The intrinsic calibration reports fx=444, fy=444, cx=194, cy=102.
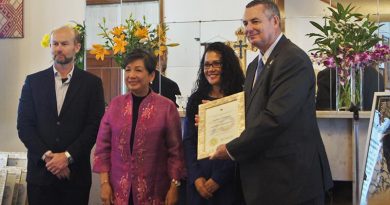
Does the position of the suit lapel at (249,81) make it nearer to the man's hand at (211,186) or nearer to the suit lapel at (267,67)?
the suit lapel at (267,67)

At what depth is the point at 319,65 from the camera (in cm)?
288

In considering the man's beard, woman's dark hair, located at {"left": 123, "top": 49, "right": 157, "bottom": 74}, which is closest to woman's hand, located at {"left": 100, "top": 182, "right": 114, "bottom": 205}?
woman's dark hair, located at {"left": 123, "top": 49, "right": 157, "bottom": 74}

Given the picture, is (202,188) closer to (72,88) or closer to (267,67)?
(267,67)

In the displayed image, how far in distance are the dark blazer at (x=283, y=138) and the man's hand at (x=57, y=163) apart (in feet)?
3.22

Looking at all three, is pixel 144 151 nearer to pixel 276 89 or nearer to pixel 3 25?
pixel 276 89

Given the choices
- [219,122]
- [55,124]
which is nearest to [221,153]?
[219,122]

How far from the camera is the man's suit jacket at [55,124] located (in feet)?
7.53

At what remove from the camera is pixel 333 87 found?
289 centimetres

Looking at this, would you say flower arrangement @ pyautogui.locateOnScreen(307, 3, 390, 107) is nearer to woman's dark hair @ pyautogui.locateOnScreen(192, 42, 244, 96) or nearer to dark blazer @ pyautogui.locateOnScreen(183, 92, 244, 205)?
woman's dark hair @ pyautogui.locateOnScreen(192, 42, 244, 96)

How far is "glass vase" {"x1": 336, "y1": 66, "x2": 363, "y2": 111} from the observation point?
2781 millimetres

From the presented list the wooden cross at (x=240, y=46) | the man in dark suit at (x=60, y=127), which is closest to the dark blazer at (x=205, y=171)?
the man in dark suit at (x=60, y=127)

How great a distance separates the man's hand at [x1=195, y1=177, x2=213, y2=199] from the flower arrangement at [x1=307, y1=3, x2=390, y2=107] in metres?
1.22

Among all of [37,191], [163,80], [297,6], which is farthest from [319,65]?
[37,191]

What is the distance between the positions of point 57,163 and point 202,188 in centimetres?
76
